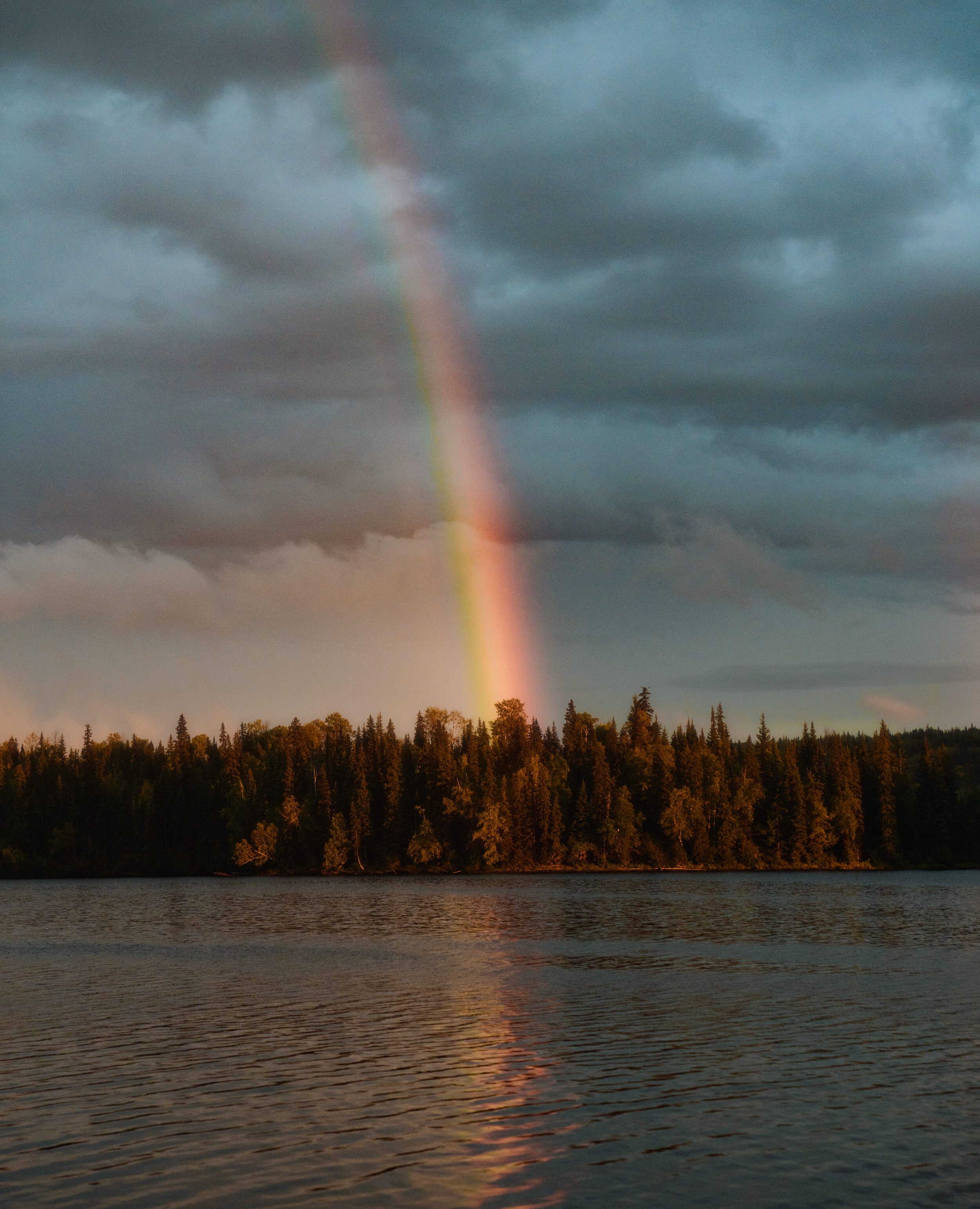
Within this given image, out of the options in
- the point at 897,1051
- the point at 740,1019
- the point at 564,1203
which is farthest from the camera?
the point at 740,1019

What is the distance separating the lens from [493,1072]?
38.8 meters

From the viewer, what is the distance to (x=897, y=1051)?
139 feet

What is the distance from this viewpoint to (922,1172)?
27.4 m

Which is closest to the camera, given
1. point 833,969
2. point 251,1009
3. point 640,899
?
point 251,1009

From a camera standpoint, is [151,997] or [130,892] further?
[130,892]

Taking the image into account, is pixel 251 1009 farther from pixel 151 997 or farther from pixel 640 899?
pixel 640 899

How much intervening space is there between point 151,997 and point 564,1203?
36526mm

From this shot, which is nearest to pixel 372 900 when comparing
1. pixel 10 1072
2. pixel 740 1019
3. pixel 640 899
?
pixel 640 899

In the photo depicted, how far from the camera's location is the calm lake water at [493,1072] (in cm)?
2686

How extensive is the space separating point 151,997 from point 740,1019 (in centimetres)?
2676

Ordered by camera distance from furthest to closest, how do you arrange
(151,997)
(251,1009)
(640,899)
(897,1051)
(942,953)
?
(640,899)
(942,953)
(151,997)
(251,1009)
(897,1051)

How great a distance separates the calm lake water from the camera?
26.9 metres

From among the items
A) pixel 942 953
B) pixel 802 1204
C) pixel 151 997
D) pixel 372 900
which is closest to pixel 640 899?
pixel 372 900

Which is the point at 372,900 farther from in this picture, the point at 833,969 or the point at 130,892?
the point at 833,969
